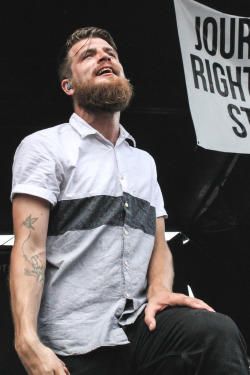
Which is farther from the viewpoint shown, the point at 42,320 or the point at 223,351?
the point at 42,320

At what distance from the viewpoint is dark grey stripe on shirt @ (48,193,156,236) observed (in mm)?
1581

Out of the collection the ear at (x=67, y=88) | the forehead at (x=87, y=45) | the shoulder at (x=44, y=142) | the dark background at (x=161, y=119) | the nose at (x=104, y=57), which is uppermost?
the forehead at (x=87, y=45)

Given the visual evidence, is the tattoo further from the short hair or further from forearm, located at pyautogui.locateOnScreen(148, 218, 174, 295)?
the short hair

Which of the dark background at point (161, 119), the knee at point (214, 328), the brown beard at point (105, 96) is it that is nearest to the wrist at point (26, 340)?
the knee at point (214, 328)


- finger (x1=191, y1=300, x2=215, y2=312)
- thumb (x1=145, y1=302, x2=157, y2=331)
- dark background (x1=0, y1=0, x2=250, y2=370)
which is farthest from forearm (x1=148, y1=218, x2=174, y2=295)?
dark background (x1=0, y1=0, x2=250, y2=370)

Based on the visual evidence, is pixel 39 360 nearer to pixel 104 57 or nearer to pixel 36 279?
pixel 36 279

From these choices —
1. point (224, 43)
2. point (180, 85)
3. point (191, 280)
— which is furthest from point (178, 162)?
point (224, 43)

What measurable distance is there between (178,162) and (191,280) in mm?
1766

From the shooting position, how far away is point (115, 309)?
1.47m

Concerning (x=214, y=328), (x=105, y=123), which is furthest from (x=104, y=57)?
(x=214, y=328)

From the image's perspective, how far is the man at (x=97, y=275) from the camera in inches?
50.1

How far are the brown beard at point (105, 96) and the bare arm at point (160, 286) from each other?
541mm

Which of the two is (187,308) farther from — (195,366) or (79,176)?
(79,176)

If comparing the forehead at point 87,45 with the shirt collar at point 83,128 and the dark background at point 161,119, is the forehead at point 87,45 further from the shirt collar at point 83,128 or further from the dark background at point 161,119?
the dark background at point 161,119
